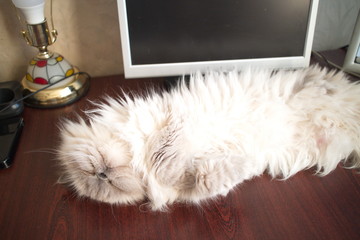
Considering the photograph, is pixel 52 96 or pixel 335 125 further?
pixel 52 96

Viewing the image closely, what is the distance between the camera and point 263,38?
0.76m

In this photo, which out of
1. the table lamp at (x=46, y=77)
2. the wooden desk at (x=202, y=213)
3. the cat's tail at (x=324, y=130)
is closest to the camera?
the wooden desk at (x=202, y=213)

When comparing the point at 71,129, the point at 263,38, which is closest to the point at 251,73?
the point at 263,38

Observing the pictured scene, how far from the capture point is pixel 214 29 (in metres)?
0.74

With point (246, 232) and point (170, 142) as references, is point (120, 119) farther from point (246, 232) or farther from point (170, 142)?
point (246, 232)

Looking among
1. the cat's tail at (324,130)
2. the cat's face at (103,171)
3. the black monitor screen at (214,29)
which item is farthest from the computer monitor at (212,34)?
the cat's face at (103,171)

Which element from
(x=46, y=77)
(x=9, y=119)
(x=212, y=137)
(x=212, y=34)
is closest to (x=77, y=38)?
(x=46, y=77)

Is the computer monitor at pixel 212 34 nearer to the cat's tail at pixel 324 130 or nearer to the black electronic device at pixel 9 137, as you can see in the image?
the cat's tail at pixel 324 130

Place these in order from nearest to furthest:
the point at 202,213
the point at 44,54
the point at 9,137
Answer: the point at 202,213 → the point at 9,137 → the point at 44,54

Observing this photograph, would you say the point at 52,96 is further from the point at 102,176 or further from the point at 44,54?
the point at 102,176

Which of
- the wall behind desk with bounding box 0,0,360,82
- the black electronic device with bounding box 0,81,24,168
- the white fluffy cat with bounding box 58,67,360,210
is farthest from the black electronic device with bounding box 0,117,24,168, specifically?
the wall behind desk with bounding box 0,0,360,82

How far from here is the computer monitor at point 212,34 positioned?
A: 2.34 feet

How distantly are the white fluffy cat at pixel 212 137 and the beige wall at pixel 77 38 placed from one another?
13.1 inches

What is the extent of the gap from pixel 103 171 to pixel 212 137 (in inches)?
8.8
